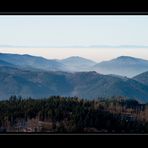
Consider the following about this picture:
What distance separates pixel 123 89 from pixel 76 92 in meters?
0.29

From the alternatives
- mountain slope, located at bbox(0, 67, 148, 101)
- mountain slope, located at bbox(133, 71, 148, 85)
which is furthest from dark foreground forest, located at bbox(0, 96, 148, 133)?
mountain slope, located at bbox(133, 71, 148, 85)

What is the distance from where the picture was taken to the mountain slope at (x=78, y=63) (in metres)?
1.97

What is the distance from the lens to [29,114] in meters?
1.88

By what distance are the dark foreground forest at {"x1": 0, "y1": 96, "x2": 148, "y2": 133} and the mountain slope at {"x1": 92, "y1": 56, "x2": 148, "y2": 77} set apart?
0.19 m

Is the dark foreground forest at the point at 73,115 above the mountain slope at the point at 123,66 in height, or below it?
below

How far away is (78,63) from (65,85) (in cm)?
16

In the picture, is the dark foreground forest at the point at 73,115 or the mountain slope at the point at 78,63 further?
the mountain slope at the point at 78,63

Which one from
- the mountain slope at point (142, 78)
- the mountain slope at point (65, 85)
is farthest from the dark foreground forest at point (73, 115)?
the mountain slope at point (142, 78)

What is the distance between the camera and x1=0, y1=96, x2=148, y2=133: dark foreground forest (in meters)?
1.84

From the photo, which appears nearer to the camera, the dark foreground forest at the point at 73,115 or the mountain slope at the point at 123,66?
the dark foreground forest at the point at 73,115

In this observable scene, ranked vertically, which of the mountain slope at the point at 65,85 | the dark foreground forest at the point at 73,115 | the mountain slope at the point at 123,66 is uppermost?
the mountain slope at the point at 123,66

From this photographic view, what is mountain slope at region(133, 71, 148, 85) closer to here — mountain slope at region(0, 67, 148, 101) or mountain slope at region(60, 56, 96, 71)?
mountain slope at region(0, 67, 148, 101)

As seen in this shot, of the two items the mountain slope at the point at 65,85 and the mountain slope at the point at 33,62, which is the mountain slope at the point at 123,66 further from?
the mountain slope at the point at 33,62

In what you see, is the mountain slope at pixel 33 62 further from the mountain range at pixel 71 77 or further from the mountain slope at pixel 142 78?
the mountain slope at pixel 142 78
